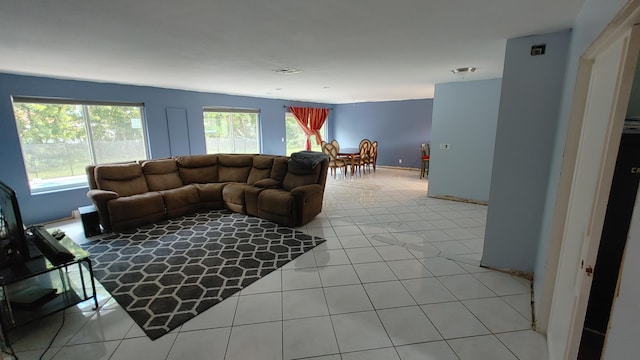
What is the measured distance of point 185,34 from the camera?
2160 mm

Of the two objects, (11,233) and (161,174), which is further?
(161,174)

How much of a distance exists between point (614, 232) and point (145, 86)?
6.16 meters

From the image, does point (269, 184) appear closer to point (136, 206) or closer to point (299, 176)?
point (299, 176)

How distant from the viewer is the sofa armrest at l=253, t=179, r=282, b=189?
4.39 m

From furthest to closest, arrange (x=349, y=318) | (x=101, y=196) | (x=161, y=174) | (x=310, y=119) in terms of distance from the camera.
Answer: (x=310, y=119) < (x=161, y=174) < (x=101, y=196) < (x=349, y=318)

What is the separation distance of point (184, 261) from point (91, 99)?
11.1 ft

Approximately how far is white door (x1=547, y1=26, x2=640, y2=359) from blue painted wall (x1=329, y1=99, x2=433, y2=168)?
6.70m

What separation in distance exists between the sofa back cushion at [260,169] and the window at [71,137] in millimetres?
2177

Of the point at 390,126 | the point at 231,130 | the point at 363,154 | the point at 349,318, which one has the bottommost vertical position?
the point at 349,318

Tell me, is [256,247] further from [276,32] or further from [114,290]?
[276,32]

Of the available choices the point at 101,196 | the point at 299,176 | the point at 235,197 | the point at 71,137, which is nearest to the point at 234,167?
the point at 235,197

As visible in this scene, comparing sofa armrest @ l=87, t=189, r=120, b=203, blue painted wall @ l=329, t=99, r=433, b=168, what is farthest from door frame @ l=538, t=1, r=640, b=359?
blue painted wall @ l=329, t=99, r=433, b=168

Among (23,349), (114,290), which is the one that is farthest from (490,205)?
(23,349)

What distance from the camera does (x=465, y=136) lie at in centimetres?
468
